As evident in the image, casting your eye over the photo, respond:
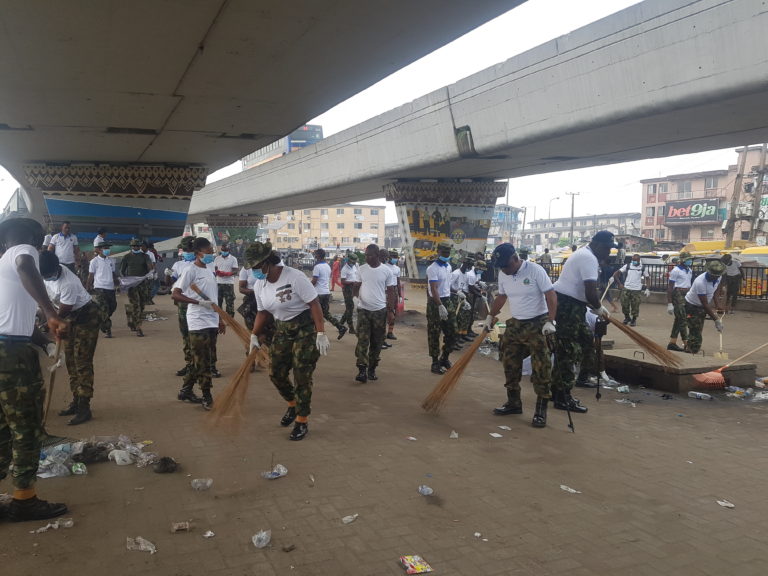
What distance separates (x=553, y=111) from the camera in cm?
1105

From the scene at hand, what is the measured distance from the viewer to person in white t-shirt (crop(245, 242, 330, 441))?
5.21m

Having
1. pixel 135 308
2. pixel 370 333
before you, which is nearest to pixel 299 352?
pixel 370 333

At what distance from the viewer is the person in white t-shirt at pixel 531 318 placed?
5.84 meters

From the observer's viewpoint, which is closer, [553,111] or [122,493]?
[122,493]

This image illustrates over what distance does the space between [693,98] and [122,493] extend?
9343 mm

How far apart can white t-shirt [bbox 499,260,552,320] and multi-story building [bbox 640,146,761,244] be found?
2105 inches

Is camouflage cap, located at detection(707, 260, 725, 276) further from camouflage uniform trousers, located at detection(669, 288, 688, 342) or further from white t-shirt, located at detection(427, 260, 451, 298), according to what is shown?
white t-shirt, located at detection(427, 260, 451, 298)

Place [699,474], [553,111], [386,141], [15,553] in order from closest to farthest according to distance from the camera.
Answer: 1. [15,553]
2. [699,474]
3. [553,111]
4. [386,141]

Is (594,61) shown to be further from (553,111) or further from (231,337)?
(231,337)

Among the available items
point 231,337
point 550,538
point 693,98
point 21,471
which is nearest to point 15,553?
point 21,471

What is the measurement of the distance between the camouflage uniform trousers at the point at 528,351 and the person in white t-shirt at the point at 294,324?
209 cm

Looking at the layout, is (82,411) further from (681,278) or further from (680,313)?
(681,278)

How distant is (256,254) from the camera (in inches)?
201

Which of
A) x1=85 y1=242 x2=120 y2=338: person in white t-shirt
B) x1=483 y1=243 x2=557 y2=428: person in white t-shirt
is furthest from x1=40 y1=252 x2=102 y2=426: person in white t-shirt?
x1=483 y1=243 x2=557 y2=428: person in white t-shirt
